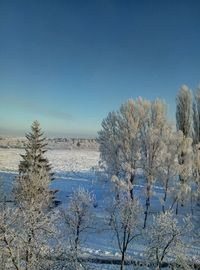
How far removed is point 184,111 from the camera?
43312 millimetres

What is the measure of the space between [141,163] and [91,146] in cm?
13596

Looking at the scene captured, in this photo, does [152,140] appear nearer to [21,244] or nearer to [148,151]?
[148,151]

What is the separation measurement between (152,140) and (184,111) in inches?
351

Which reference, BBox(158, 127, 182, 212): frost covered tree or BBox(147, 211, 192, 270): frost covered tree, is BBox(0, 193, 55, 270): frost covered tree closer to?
BBox(147, 211, 192, 270): frost covered tree

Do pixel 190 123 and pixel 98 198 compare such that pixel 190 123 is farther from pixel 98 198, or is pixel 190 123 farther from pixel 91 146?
pixel 91 146

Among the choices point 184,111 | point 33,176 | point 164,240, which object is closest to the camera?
point 164,240

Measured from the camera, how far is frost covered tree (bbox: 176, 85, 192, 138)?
43000 mm

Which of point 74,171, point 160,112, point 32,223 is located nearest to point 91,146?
point 74,171

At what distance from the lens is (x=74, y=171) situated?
70.6m

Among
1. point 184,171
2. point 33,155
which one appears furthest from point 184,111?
point 33,155

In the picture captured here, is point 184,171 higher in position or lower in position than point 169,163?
lower

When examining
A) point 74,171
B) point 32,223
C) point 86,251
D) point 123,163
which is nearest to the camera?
point 32,223

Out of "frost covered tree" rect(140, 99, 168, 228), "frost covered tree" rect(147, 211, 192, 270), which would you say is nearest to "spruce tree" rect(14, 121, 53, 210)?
"frost covered tree" rect(140, 99, 168, 228)

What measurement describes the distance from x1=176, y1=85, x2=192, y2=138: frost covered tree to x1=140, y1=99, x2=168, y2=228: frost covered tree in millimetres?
6002
